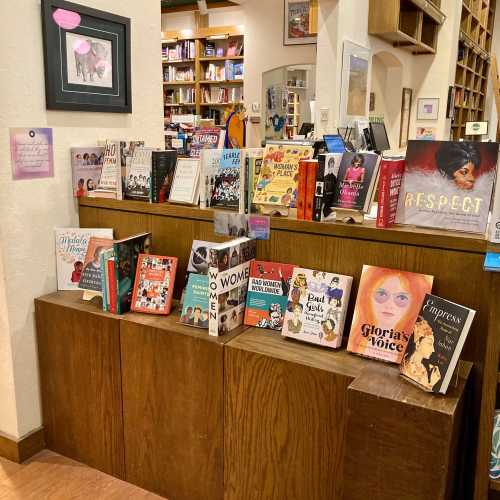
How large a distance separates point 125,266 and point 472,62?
7.76 m

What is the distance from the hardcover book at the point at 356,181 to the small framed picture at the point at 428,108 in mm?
5065

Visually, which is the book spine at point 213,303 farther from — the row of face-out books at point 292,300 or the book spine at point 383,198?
the book spine at point 383,198

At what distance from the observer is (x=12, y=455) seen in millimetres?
2273

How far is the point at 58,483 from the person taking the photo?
2.14 m

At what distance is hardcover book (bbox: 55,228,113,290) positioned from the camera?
7.71 feet

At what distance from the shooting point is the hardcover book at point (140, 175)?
229 cm

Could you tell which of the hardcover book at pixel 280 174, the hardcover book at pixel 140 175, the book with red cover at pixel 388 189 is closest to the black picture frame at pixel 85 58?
the hardcover book at pixel 140 175

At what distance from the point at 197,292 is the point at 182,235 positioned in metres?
0.34

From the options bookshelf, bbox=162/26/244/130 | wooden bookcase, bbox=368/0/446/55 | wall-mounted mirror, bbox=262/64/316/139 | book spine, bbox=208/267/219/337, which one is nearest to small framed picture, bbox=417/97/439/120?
wooden bookcase, bbox=368/0/446/55

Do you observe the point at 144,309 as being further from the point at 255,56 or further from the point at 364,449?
the point at 255,56

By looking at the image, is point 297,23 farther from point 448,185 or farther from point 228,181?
point 448,185

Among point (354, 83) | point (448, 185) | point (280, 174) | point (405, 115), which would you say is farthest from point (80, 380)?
point (405, 115)

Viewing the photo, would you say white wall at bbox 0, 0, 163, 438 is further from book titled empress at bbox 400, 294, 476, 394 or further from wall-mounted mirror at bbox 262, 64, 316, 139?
wall-mounted mirror at bbox 262, 64, 316, 139

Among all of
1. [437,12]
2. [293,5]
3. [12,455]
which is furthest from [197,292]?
[293,5]
